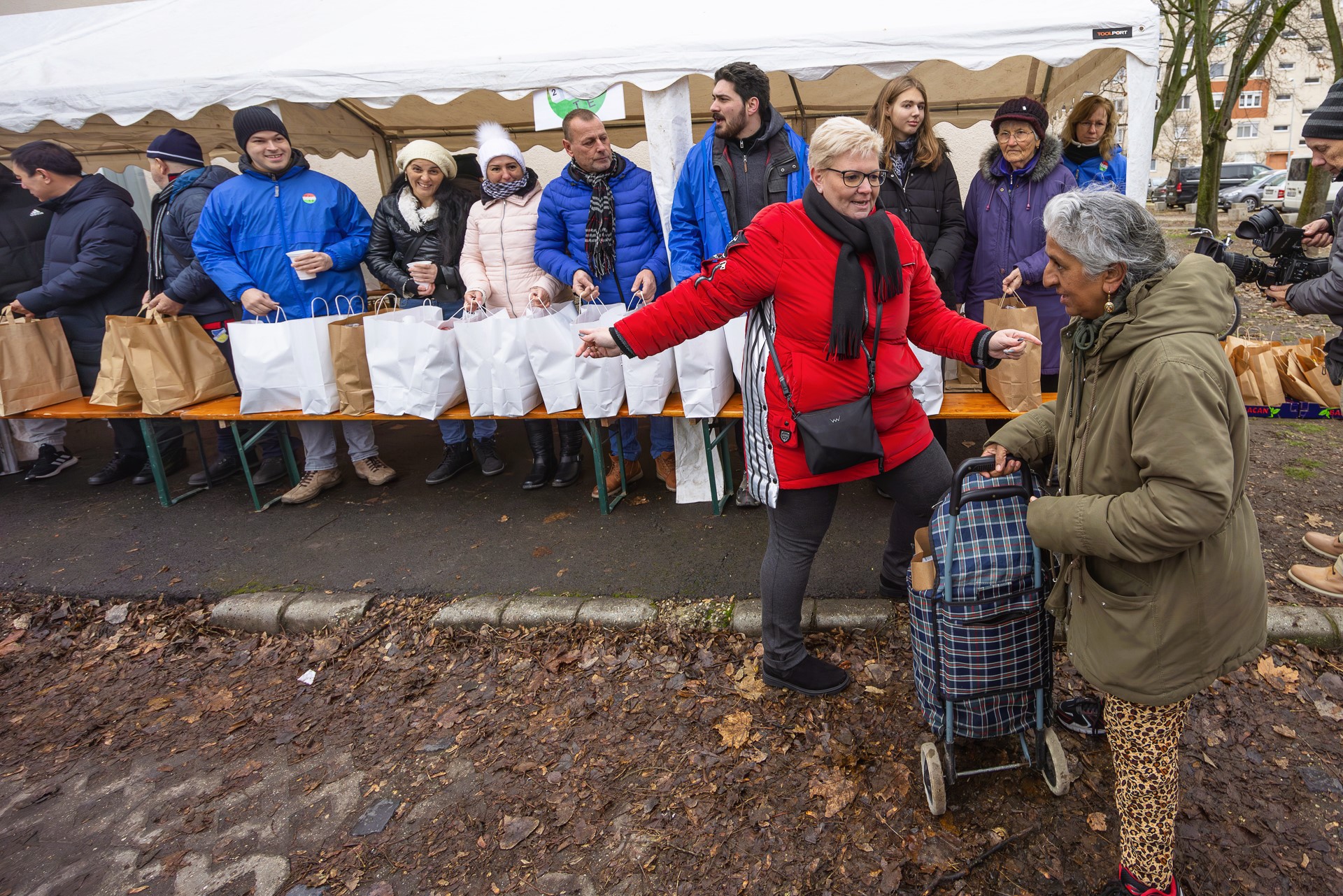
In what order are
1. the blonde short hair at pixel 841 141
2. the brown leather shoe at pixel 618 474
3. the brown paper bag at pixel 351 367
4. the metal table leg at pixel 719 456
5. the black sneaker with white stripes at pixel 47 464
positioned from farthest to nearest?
the black sneaker with white stripes at pixel 47 464 → the brown leather shoe at pixel 618 474 → the brown paper bag at pixel 351 367 → the metal table leg at pixel 719 456 → the blonde short hair at pixel 841 141

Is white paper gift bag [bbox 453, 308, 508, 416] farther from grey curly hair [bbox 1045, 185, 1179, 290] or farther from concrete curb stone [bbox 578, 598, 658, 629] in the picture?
grey curly hair [bbox 1045, 185, 1179, 290]

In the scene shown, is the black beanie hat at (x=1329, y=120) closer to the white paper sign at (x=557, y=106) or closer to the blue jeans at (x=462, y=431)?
the white paper sign at (x=557, y=106)

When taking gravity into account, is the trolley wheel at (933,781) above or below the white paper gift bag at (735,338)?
below

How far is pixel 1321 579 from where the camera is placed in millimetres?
3412

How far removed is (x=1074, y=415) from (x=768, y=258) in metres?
1.01

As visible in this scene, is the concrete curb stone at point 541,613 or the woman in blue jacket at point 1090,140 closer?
the concrete curb stone at point 541,613

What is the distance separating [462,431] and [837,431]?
3.50 metres

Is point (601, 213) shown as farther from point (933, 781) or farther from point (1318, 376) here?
point (1318, 376)

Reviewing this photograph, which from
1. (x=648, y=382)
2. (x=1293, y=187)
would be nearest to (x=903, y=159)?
(x=648, y=382)

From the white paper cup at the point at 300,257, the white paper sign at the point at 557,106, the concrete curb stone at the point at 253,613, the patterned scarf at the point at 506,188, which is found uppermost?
the white paper sign at the point at 557,106

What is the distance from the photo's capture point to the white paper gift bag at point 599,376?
4.29 meters

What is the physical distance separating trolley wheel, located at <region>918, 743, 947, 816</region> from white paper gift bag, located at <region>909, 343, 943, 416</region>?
2.04 metres

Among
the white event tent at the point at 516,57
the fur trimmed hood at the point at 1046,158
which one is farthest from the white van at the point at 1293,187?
the fur trimmed hood at the point at 1046,158

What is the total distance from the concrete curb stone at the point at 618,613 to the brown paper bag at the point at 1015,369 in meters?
2.04
